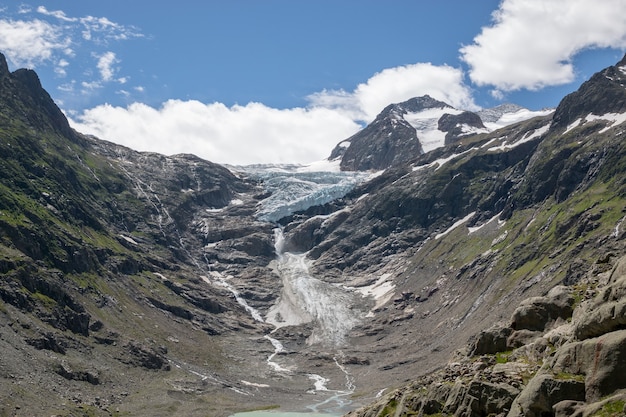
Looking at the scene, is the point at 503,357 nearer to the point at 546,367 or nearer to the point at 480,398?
the point at 480,398

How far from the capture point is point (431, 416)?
52.2 metres

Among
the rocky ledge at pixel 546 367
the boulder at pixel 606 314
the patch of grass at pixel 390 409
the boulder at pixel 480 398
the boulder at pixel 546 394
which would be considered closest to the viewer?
the rocky ledge at pixel 546 367

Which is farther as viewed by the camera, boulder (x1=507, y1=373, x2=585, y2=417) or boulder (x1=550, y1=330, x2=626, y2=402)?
boulder (x1=507, y1=373, x2=585, y2=417)

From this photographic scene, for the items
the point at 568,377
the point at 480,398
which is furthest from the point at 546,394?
the point at 480,398

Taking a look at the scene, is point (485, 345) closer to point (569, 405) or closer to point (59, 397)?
point (569, 405)

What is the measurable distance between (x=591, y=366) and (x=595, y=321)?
369 cm

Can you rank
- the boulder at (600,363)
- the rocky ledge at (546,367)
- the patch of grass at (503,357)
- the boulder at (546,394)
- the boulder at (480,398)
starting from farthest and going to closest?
1. the patch of grass at (503,357)
2. the boulder at (480,398)
3. the boulder at (546,394)
4. the rocky ledge at (546,367)
5. the boulder at (600,363)

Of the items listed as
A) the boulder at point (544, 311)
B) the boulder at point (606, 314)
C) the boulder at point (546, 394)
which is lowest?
the boulder at point (546, 394)

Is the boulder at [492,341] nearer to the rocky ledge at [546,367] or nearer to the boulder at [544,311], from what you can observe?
the rocky ledge at [546,367]

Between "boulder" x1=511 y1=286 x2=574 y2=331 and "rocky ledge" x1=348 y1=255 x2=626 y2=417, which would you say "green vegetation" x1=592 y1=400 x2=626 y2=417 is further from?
"boulder" x1=511 y1=286 x2=574 y2=331

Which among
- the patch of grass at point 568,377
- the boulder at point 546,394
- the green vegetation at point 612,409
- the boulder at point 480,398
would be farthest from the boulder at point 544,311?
the green vegetation at point 612,409

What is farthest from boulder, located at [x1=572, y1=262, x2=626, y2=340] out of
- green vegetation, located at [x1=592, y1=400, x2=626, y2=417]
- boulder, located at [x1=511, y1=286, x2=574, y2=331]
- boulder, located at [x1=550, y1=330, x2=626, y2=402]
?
boulder, located at [x1=511, y1=286, x2=574, y2=331]

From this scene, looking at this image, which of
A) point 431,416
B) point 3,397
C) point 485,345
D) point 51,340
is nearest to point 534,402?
point 431,416

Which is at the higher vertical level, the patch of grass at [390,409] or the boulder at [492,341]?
the boulder at [492,341]
